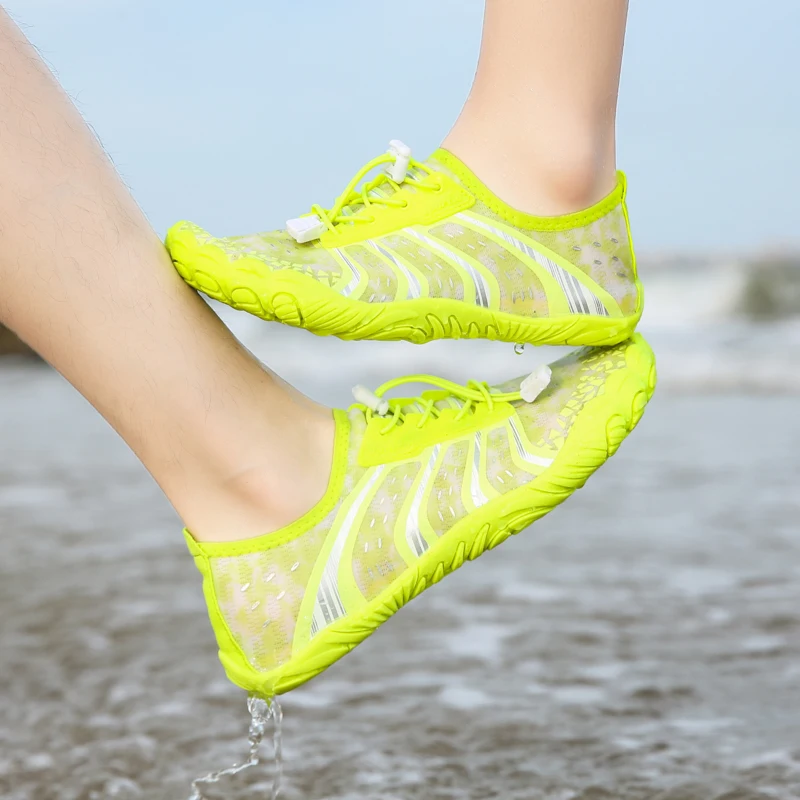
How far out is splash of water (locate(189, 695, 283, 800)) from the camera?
3.90 ft

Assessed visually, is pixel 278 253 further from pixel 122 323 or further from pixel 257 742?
pixel 257 742

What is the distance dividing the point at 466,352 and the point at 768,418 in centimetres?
273

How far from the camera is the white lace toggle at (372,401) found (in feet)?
3.97

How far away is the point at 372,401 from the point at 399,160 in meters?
0.26

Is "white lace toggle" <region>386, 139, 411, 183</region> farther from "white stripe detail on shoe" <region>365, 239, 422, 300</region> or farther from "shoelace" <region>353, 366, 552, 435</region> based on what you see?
"shoelace" <region>353, 366, 552, 435</region>

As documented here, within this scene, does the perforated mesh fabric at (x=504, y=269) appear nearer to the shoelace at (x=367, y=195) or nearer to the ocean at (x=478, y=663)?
the shoelace at (x=367, y=195)

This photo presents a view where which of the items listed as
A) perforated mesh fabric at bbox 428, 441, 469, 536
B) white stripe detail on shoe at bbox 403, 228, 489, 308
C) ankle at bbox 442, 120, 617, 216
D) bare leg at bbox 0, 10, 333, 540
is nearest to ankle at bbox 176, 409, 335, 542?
bare leg at bbox 0, 10, 333, 540

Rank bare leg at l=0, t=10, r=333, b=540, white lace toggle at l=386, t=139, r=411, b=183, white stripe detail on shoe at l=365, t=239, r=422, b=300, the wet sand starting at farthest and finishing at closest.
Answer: the wet sand
white lace toggle at l=386, t=139, r=411, b=183
white stripe detail on shoe at l=365, t=239, r=422, b=300
bare leg at l=0, t=10, r=333, b=540

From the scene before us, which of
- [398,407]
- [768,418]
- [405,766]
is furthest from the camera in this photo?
[768,418]

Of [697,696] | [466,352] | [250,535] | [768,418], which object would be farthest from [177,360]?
[466,352]

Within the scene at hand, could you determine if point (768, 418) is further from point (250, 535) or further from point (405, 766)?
point (250, 535)

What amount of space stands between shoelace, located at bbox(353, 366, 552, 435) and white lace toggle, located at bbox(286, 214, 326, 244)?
0.18 metres

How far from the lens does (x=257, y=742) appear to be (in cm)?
125

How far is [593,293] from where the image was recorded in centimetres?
116
